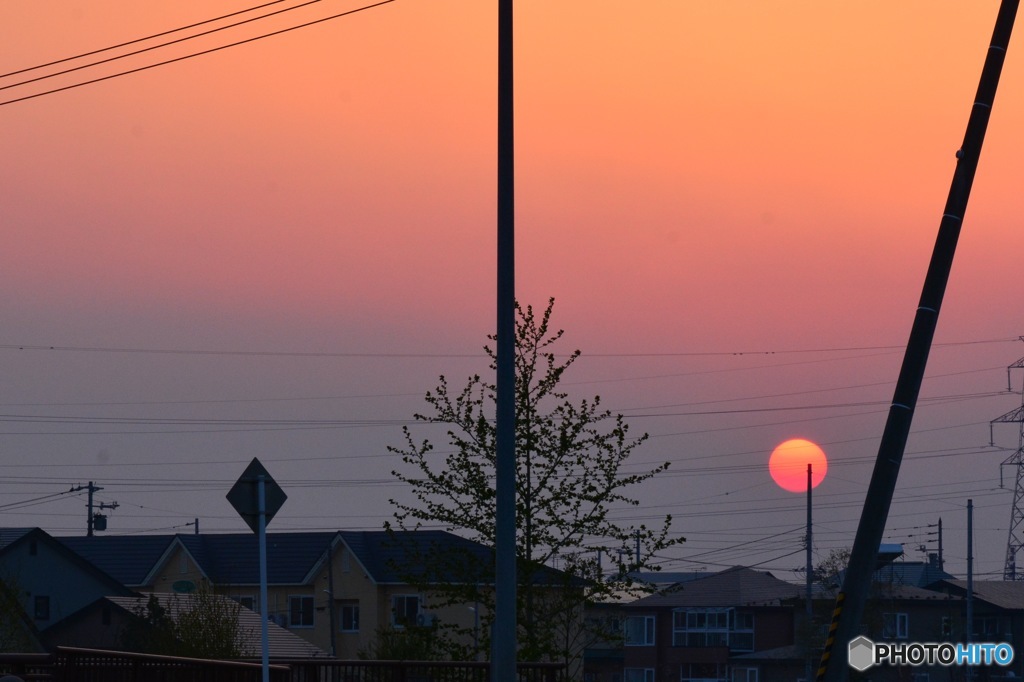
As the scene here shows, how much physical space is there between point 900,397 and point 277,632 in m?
45.1

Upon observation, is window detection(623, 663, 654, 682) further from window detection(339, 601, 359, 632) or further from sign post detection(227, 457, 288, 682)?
sign post detection(227, 457, 288, 682)

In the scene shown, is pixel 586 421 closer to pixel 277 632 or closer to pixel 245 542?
pixel 277 632

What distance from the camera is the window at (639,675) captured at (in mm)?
A: 82188

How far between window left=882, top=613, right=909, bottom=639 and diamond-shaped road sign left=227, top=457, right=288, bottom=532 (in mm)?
63228

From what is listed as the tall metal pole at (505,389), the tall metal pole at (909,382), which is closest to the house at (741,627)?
the tall metal pole at (505,389)

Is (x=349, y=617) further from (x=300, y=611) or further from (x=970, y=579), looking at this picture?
(x=970, y=579)

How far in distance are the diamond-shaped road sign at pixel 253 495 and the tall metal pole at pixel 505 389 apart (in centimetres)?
316

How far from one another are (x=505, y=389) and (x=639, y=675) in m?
72.1

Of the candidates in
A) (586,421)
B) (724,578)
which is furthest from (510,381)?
(724,578)

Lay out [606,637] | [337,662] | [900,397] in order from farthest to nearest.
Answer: [606,637]
[337,662]
[900,397]

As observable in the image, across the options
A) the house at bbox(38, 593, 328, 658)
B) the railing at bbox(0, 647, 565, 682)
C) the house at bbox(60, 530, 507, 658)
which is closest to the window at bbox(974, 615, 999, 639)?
the house at bbox(60, 530, 507, 658)

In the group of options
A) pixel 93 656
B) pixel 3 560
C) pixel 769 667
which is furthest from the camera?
pixel 769 667

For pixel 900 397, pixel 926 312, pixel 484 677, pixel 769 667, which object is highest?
pixel 926 312

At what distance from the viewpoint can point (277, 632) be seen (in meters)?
54.0
